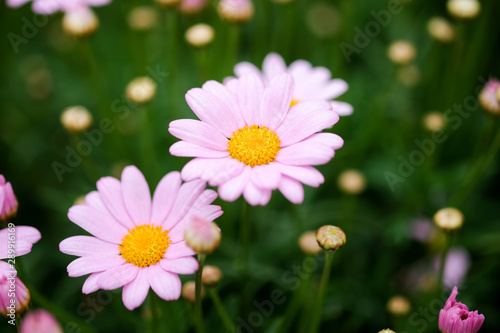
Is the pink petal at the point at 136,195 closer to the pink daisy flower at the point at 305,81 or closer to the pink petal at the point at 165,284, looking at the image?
the pink petal at the point at 165,284

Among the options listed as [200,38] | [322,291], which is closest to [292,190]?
[322,291]

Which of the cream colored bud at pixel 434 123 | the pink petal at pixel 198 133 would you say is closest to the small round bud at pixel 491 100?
the cream colored bud at pixel 434 123

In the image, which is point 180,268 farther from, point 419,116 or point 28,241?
point 419,116

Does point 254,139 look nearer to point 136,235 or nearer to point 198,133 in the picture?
point 198,133

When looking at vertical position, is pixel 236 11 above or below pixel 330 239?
above

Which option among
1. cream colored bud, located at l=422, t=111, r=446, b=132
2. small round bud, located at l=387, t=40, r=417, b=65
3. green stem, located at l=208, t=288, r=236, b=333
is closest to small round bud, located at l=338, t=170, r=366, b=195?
cream colored bud, located at l=422, t=111, r=446, b=132

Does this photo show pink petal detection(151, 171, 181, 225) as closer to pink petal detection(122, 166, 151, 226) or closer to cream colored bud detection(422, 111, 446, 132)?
pink petal detection(122, 166, 151, 226)

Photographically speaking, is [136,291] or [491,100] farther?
[491,100]

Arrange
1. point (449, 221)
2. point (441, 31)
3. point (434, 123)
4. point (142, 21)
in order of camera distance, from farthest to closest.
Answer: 1. point (142, 21)
2. point (441, 31)
3. point (434, 123)
4. point (449, 221)
